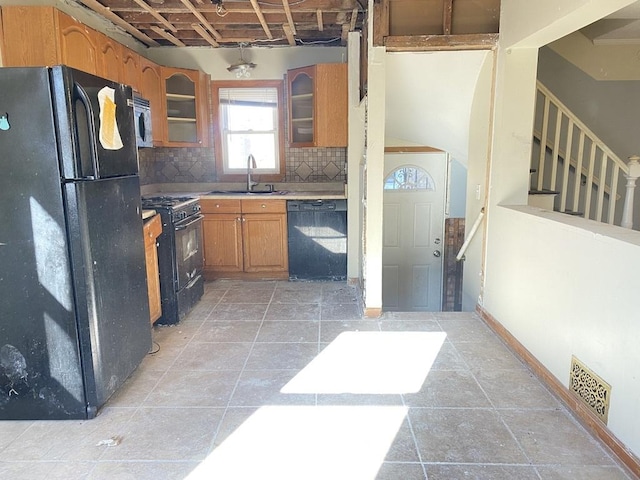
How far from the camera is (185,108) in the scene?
4.81 m

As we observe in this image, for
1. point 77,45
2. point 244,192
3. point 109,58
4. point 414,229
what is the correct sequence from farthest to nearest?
point 414,229 < point 244,192 < point 109,58 < point 77,45

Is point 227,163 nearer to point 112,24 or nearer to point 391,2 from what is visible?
point 112,24

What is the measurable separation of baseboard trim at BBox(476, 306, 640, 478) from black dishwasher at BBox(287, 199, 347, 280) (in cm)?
182

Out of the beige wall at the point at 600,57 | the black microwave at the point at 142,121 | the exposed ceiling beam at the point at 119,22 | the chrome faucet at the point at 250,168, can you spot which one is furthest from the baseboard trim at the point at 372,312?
the exposed ceiling beam at the point at 119,22

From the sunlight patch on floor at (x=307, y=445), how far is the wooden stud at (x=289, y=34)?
11.3 feet

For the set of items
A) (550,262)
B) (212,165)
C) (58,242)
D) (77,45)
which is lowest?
(550,262)

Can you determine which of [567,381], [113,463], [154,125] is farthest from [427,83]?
[113,463]

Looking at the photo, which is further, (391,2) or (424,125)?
(424,125)

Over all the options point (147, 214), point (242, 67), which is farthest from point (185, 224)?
point (242, 67)

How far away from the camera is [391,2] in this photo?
322 centimetres

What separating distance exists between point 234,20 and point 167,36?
851 millimetres

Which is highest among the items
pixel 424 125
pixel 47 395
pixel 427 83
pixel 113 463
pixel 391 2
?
pixel 391 2

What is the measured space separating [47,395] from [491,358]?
256 centimetres

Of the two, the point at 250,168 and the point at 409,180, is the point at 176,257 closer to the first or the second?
the point at 250,168
